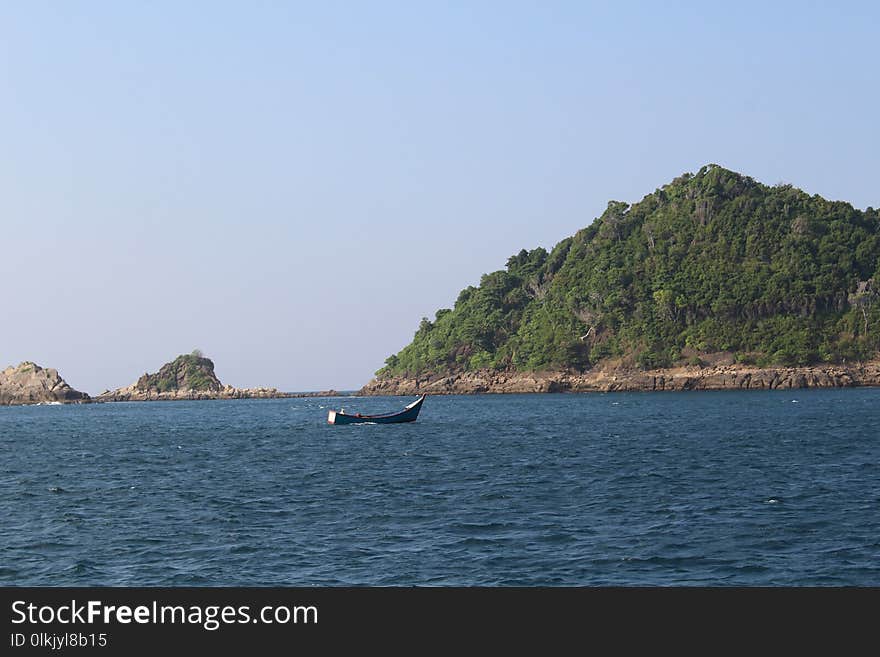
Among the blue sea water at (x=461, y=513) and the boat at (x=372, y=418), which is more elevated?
the boat at (x=372, y=418)

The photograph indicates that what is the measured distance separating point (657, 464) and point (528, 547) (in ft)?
78.8

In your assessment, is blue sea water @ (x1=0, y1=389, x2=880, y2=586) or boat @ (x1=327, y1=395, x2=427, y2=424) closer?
blue sea water @ (x1=0, y1=389, x2=880, y2=586)

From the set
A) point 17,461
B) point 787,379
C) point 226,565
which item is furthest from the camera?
point 787,379

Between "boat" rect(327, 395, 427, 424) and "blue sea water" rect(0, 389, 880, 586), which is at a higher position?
"boat" rect(327, 395, 427, 424)

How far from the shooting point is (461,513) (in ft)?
114

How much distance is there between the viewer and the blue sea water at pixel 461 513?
2525cm

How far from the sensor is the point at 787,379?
7323 inches

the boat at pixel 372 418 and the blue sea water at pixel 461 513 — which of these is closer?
the blue sea water at pixel 461 513

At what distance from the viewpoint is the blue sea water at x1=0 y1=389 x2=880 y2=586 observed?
994 inches

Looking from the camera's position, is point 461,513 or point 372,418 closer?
point 461,513

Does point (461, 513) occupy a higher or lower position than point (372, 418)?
lower
